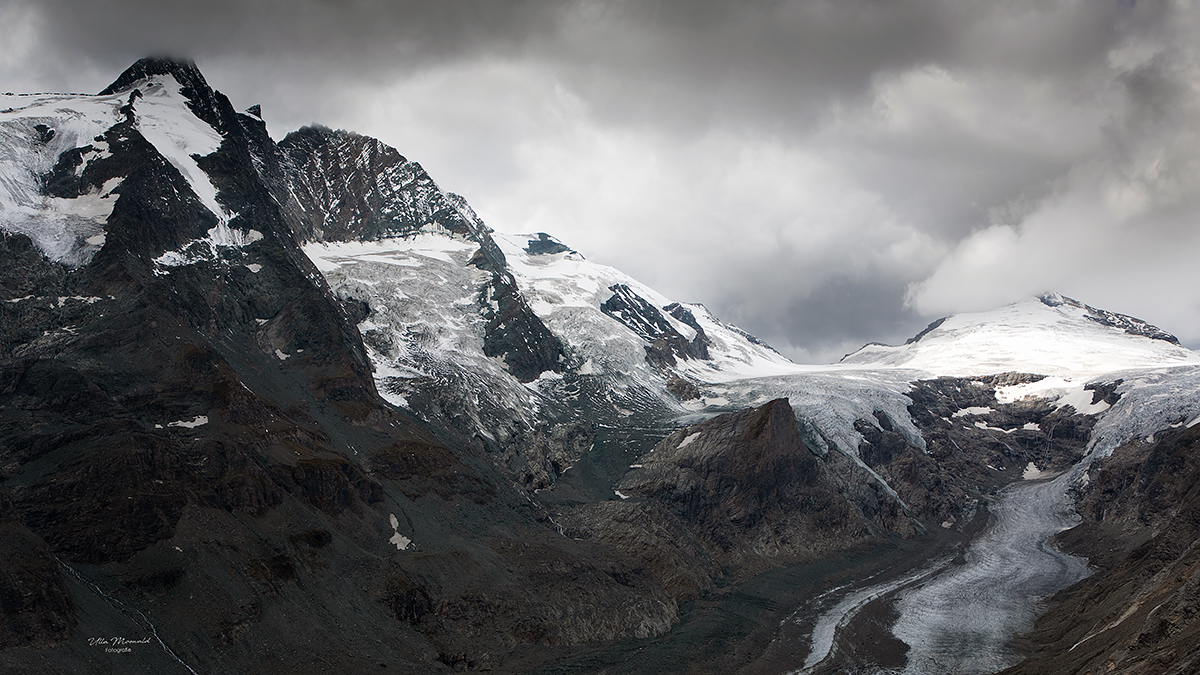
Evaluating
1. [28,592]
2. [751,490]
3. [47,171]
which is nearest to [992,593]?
[751,490]

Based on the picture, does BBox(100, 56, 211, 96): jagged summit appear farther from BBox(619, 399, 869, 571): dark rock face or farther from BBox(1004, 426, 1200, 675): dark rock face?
BBox(1004, 426, 1200, 675): dark rock face

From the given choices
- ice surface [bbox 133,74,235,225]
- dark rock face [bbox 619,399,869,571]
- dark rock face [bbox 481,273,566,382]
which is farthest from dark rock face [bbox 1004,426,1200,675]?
ice surface [bbox 133,74,235,225]

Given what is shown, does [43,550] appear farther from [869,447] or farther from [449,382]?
[869,447]

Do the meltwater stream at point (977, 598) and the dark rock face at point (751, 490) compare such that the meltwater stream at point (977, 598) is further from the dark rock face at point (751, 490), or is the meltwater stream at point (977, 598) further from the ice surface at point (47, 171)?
the ice surface at point (47, 171)

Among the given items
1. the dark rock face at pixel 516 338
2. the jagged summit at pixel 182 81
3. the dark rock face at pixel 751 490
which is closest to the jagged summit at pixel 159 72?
the jagged summit at pixel 182 81

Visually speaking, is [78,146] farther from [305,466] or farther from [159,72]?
[305,466]
